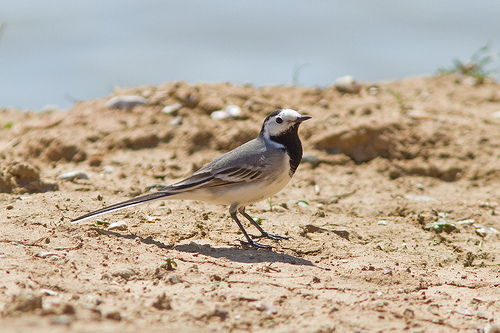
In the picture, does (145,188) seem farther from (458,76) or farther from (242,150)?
(458,76)

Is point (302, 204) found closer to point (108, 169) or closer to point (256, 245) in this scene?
point (256, 245)

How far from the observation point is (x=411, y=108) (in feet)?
28.0

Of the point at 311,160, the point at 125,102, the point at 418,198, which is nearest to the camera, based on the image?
the point at 418,198

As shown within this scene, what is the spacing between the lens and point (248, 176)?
5469 millimetres

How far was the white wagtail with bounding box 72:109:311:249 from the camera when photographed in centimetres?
541

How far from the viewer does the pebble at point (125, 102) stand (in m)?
8.34

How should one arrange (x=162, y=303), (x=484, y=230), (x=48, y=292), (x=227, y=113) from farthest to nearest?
(x=227, y=113) < (x=484, y=230) < (x=48, y=292) < (x=162, y=303)

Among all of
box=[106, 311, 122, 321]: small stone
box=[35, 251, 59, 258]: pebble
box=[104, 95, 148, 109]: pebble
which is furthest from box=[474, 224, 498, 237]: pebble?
box=[104, 95, 148, 109]: pebble

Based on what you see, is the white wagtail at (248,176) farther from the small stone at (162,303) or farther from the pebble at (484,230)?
the pebble at (484,230)

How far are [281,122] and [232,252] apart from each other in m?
1.44

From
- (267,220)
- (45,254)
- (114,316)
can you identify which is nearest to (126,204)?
(45,254)

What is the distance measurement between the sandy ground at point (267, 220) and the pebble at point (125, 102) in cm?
8

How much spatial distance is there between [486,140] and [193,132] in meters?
3.97

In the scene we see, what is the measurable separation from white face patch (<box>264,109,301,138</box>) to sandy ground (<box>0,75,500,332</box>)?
0.95 m
